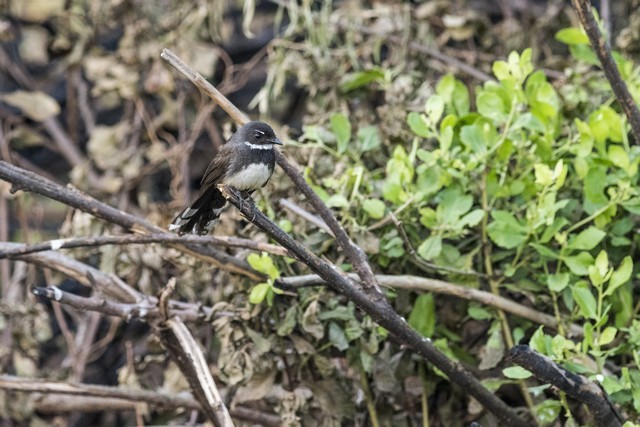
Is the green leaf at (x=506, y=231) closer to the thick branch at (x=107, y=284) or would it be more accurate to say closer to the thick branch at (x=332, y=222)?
the thick branch at (x=332, y=222)

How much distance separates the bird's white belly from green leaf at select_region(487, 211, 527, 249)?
0.73 metres

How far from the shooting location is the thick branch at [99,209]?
278 cm

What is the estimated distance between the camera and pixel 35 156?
5.34 m

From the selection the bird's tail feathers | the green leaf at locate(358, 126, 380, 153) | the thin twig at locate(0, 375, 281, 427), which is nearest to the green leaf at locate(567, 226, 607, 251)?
the green leaf at locate(358, 126, 380, 153)

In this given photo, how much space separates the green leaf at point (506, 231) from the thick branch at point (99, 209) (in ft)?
2.50

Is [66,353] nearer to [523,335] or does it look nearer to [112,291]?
[112,291]

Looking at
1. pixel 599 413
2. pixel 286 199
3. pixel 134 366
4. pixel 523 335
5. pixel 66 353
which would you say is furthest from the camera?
pixel 66 353

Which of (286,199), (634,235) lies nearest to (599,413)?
(634,235)

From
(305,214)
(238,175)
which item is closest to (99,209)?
(238,175)

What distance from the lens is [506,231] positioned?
3.00m

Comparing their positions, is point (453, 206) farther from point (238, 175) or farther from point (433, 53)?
point (433, 53)

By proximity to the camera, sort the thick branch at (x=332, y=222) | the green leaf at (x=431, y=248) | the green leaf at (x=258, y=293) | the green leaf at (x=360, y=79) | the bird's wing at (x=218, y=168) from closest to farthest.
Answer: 1. the thick branch at (x=332, y=222)
2. the green leaf at (x=258, y=293)
3. the green leaf at (x=431, y=248)
4. the bird's wing at (x=218, y=168)
5. the green leaf at (x=360, y=79)

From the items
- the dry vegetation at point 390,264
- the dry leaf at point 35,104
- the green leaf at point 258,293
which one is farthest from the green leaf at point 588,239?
the dry leaf at point 35,104

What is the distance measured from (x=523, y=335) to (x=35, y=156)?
3.24m
